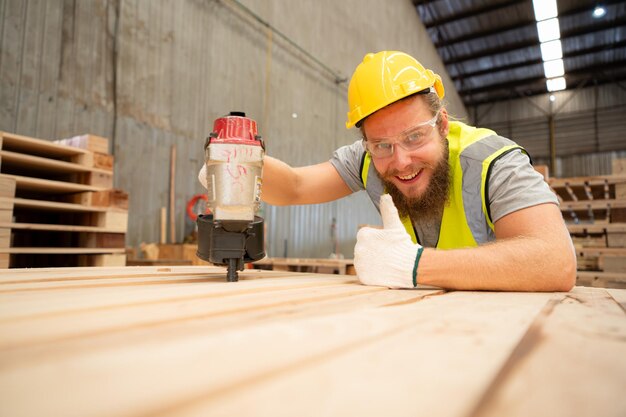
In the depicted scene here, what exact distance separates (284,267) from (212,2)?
482 centimetres

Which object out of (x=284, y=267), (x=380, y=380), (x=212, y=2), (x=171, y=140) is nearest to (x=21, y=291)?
(x=380, y=380)

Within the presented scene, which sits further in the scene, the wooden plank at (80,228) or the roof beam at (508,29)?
the roof beam at (508,29)

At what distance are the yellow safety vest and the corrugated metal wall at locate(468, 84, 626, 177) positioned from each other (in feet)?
58.2

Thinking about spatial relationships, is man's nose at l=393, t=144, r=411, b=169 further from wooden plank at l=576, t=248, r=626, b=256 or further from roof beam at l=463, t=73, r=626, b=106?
roof beam at l=463, t=73, r=626, b=106

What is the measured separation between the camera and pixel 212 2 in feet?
23.4

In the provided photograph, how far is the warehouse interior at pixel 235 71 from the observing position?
5008mm

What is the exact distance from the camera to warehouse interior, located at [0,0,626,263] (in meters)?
5.01

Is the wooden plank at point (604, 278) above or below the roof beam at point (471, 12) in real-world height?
below

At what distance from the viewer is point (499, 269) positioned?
1.41 metres

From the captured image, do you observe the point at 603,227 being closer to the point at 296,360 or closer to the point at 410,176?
the point at 410,176

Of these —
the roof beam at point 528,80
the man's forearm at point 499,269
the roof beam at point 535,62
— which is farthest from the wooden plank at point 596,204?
the roof beam at point 528,80

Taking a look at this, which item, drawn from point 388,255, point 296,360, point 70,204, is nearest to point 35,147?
point 70,204

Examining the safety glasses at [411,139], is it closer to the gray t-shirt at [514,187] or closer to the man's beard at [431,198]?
the man's beard at [431,198]

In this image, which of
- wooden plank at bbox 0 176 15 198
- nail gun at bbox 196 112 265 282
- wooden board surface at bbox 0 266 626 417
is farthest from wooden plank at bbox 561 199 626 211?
wooden plank at bbox 0 176 15 198
